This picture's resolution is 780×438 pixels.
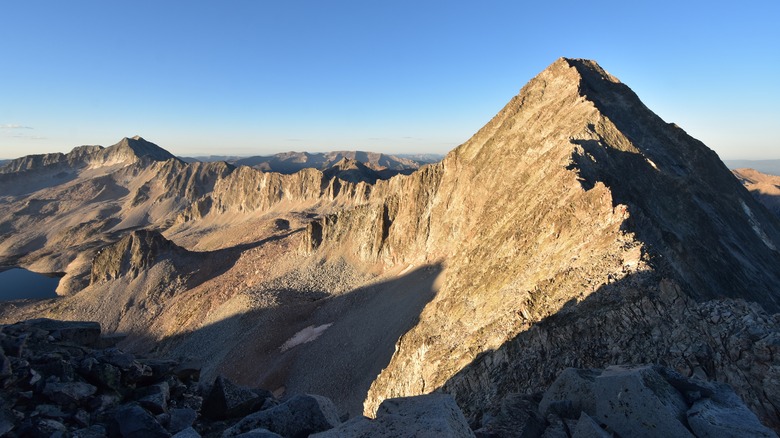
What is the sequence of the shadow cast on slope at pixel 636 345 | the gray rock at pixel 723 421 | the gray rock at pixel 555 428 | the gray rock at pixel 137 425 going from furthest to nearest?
the shadow cast on slope at pixel 636 345 < the gray rock at pixel 137 425 < the gray rock at pixel 555 428 < the gray rock at pixel 723 421

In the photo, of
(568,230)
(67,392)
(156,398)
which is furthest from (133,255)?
(568,230)

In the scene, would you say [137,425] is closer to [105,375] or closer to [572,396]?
[105,375]

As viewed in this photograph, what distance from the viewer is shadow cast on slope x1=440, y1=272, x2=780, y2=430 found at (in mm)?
11914

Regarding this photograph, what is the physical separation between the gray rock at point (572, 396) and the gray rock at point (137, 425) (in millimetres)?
9407

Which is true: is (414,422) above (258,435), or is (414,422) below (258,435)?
above

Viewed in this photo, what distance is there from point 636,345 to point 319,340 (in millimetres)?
36496

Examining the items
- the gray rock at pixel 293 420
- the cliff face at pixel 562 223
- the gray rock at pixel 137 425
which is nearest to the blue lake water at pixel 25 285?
the cliff face at pixel 562 223

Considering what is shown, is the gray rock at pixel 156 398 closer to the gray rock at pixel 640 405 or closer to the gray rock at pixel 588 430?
the gray rock at pixel 588 430

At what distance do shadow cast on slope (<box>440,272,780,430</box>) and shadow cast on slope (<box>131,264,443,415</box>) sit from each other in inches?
672

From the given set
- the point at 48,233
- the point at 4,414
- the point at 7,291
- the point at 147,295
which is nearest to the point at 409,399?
the point at 4,414

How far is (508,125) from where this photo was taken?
47438 millimetres

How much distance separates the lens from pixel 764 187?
132 metres

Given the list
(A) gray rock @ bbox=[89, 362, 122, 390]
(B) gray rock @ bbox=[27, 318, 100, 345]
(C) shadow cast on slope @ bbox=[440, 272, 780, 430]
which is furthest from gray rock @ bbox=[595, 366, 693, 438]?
(B) gray rock @ bbox=[27, 318, 100, 345]

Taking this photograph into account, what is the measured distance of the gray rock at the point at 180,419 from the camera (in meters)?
10.2
